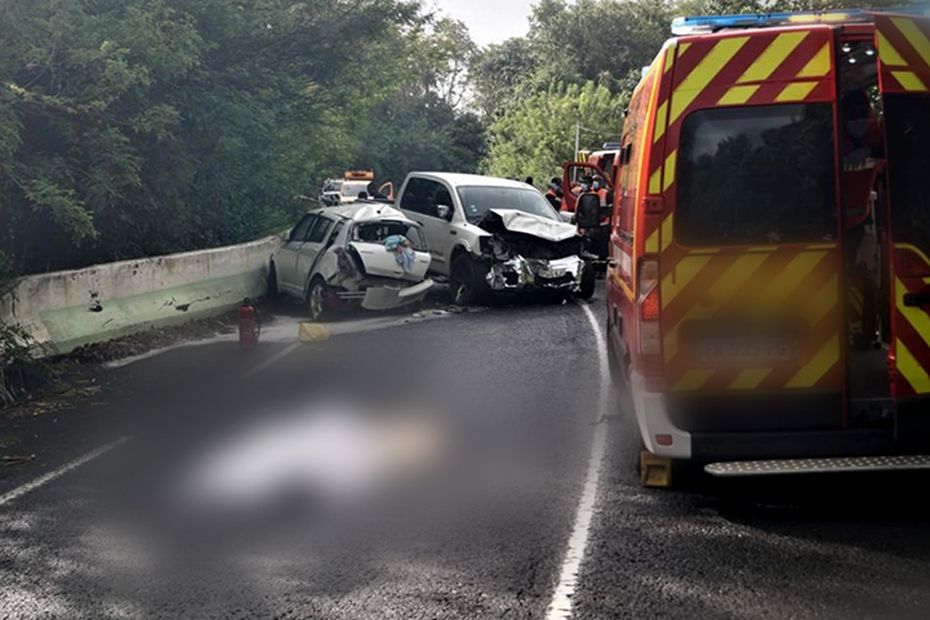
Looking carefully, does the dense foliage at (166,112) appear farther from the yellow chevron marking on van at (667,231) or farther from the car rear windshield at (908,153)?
the car rear windshield at (908,153)

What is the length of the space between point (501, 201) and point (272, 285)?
391cm

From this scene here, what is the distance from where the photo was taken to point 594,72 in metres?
64.1

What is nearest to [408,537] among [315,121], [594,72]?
[315,121]

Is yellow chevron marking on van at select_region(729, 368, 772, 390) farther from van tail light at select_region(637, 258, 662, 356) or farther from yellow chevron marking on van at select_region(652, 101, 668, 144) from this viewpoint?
yellow chevron marking on van at select_region(652, 101, 668, 144)

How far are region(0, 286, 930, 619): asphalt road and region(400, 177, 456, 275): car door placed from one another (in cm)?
707

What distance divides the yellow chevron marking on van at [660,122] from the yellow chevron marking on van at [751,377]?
136 cm

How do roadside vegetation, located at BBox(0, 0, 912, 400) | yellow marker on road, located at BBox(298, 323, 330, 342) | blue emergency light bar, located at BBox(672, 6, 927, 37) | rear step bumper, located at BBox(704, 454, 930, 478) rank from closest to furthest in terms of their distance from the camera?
1. rear step bumper, located at BBox(704, 454, 930, 478)
2. blue emergency light bar, located at BBox(672, 6, 927, 37)
3. roadside vegetation, located at BBox(0, 0, 912, 400)
4. yellow marker on road, located at BBox(298, 323, 330, 342)

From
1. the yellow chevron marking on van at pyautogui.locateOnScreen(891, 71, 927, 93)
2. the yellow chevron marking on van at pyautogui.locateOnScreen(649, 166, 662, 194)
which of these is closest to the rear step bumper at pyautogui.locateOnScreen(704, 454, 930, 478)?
the yellow chevron marking on van at pyautogui.locateOnScreen(649, 166, 662, 194)

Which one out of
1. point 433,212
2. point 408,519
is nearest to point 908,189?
point 408,519

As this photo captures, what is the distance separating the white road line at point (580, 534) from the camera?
4680mm

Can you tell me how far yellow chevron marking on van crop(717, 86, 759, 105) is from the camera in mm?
5723

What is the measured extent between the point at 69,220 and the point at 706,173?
7504mm

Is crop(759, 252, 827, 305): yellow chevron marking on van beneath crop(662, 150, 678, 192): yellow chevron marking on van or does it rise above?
beneath

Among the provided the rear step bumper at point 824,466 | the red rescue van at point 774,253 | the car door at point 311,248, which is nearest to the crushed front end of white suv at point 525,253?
the car door at point 311,248
